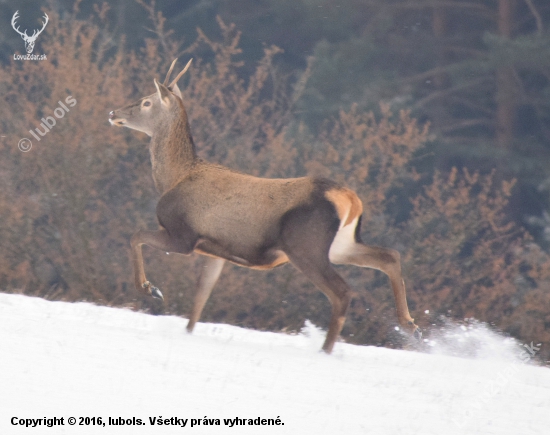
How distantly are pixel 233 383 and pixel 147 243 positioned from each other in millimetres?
1947

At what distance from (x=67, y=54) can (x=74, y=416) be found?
27.7 ft

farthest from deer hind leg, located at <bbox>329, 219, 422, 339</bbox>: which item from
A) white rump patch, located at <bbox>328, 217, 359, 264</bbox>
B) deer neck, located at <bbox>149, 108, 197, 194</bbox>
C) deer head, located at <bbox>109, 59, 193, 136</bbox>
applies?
deer head, located at <bbox>109, 59, 193, 136</bbox>

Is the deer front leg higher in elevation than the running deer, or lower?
lower

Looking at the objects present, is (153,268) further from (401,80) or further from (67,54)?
(401,80)

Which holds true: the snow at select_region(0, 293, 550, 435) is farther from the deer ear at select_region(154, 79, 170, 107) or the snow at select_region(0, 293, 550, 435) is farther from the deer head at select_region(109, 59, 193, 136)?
the deer ear at select_region(154, 79, 170, 107)

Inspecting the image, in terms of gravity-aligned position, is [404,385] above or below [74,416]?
below

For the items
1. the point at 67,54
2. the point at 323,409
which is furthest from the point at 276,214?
the point at 67,54

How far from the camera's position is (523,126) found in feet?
76.0

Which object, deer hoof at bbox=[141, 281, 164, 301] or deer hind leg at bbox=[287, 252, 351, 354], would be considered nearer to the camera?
deer hind leg at bbox=[287, 252, 351, 354]

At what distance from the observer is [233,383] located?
5.78 meters

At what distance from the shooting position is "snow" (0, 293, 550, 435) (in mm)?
5012

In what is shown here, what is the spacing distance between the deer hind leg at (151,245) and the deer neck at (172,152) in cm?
58

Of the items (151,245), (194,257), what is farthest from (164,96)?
(194,257)

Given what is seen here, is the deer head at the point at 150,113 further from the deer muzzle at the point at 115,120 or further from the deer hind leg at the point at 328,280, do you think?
the deer hind leg at the point at 328,280
